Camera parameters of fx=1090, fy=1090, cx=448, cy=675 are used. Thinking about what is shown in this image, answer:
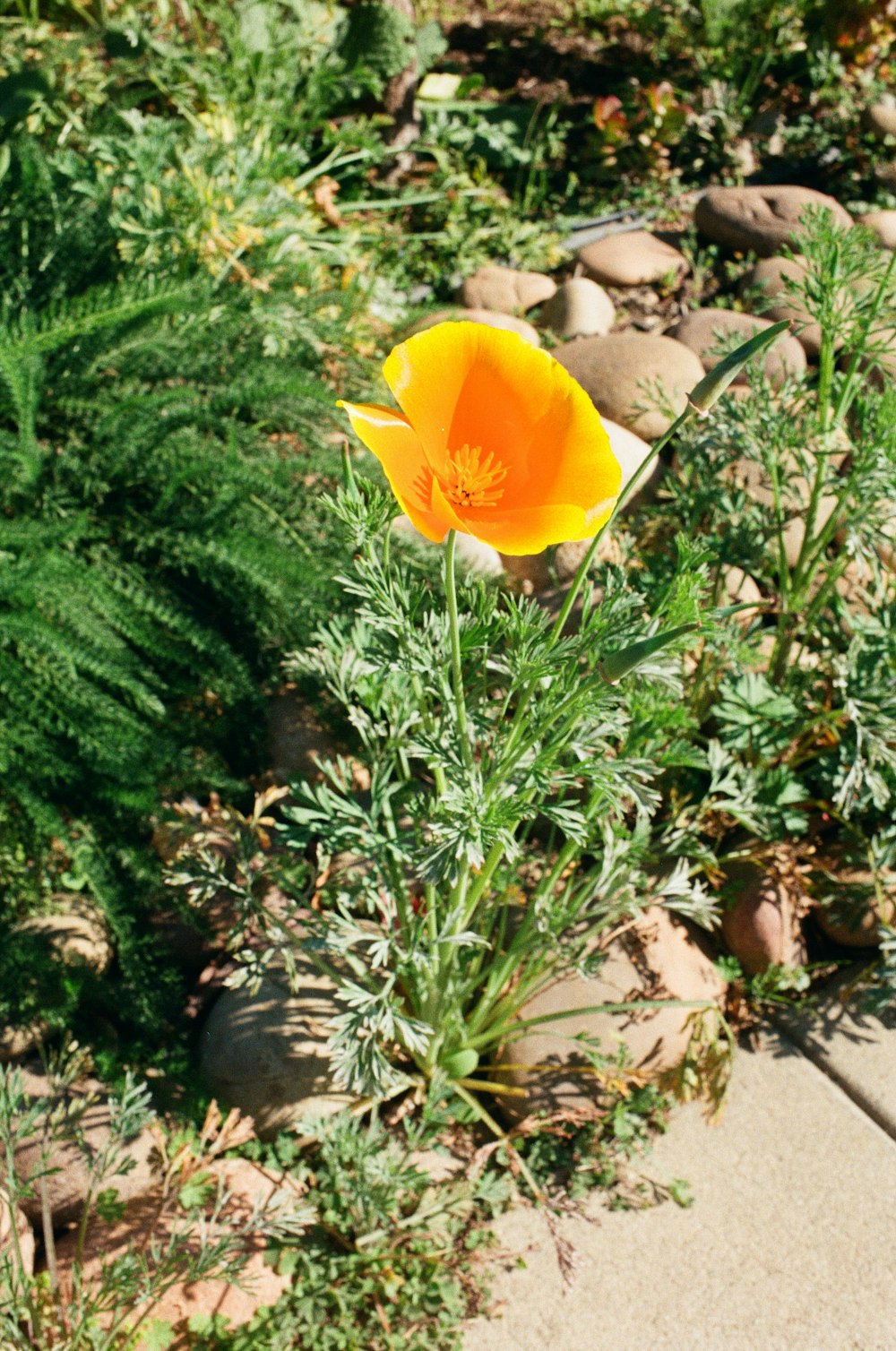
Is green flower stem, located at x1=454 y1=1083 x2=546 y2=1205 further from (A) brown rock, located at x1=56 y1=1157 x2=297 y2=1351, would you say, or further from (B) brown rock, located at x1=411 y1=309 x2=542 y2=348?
(B) brown rock, located at x1=411 y1=309 x2=542 y2=348

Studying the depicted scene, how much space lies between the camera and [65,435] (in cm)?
268

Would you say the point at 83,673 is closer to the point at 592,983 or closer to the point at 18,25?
the point at 592,983

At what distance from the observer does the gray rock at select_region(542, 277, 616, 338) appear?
137 inches

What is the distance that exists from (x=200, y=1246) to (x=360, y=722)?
3.04 feet

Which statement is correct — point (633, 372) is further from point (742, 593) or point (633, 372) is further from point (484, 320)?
point (742, 593)

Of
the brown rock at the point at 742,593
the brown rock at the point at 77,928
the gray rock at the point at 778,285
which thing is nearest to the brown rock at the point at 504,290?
the gray rock at the point at 778,285

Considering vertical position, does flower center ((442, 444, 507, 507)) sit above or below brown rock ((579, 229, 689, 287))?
above

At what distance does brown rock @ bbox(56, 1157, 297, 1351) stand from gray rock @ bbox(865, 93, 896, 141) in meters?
4.13

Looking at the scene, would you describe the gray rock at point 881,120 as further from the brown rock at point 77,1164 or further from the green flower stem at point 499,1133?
the brown rock at point 77,1164

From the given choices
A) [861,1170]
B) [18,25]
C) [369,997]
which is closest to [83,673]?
[369,997]

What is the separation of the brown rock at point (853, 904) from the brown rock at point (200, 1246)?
4.06ft

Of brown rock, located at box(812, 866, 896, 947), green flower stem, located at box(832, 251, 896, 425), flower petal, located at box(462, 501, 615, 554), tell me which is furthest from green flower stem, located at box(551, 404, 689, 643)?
brown rock, located at box(812, 866, 896, 947)

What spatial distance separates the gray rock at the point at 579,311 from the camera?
3.48 meters

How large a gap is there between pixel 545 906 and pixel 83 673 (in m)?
1.15
